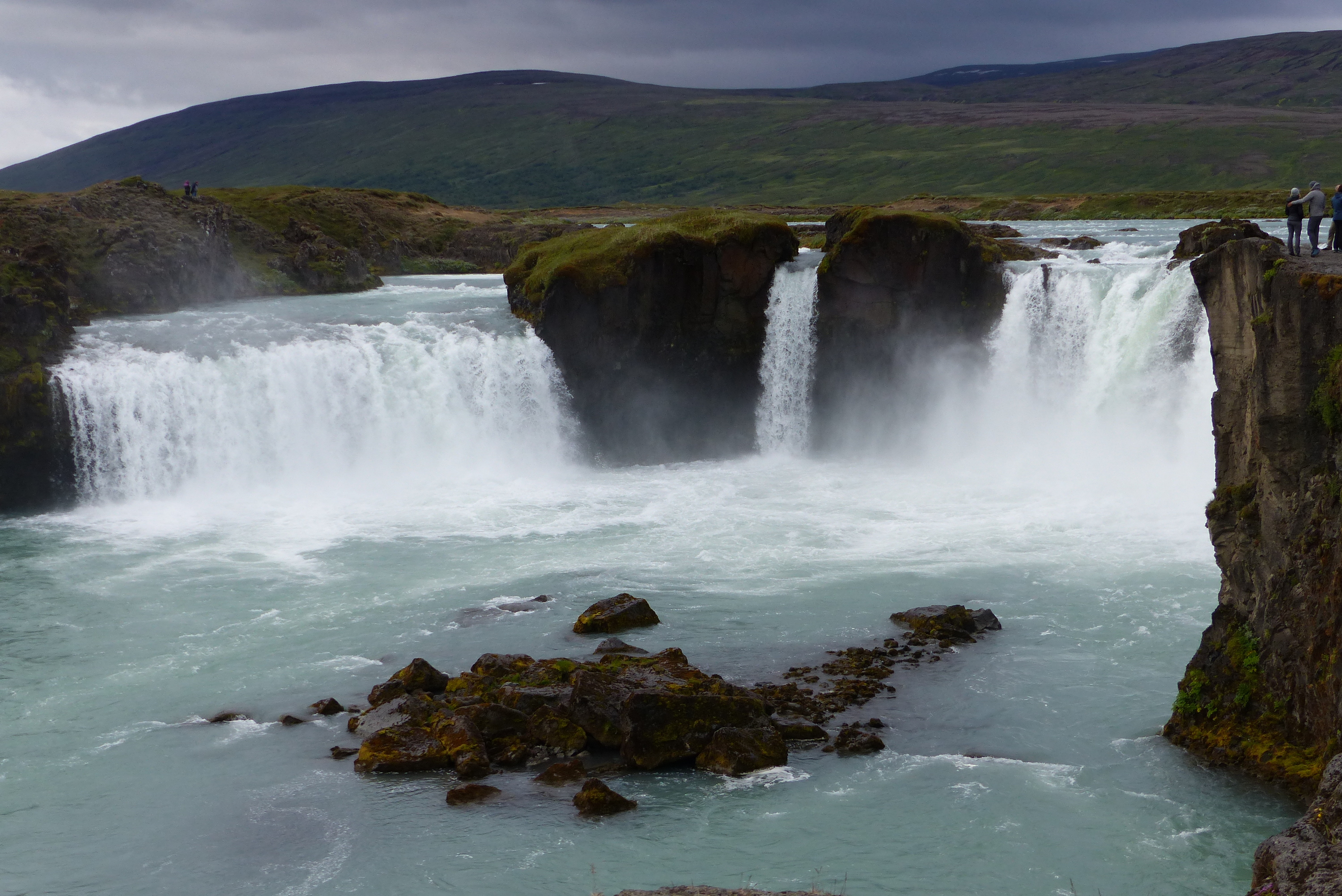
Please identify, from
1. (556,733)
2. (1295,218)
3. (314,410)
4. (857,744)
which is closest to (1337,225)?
(1295,218)

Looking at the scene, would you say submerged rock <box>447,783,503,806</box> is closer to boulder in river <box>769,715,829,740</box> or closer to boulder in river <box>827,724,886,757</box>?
boulder in river <box>769,715,829,740</box>

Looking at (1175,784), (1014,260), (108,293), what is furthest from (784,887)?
(108,293)

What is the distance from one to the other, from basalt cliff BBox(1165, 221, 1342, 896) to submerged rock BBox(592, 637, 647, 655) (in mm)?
9392

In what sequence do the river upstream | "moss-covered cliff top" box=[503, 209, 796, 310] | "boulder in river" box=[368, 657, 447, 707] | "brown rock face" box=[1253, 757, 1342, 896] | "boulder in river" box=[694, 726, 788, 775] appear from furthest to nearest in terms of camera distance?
"moss-covered cliff top" box=[503, 209, 796, 310]
"boulder in river" box=[368, 657, 447, 707]
"boulder in river" box=[694, 726, 788, 775]
the river upstream
"brown rock face" box=[1253, 757, 1342, 896]

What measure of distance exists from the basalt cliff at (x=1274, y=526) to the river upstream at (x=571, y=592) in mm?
929

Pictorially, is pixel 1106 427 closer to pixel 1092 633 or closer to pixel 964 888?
pixel 1092 633

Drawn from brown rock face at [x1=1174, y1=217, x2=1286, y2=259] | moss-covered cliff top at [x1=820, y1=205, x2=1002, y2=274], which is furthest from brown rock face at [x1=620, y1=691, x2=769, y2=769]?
moss-covered cliff top at [x1=820, y1=205, x2=1002, y2=274]

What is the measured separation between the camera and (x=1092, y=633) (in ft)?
79.3

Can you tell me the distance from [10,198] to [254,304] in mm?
12570

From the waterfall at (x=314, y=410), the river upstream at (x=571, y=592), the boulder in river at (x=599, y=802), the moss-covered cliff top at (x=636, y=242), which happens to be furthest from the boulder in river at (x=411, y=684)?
the moss-covered cliff top at (x=636, y=242)

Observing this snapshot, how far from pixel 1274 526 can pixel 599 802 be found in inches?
400

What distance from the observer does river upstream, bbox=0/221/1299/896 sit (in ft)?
53.9

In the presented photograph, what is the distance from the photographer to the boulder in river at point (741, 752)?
736 inches

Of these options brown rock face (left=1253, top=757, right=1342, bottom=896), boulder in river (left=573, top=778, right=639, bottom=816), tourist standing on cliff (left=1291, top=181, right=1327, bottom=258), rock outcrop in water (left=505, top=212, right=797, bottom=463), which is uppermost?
tourist standing on cliff (left=1291, top=181, right=1327, bottom=258)
